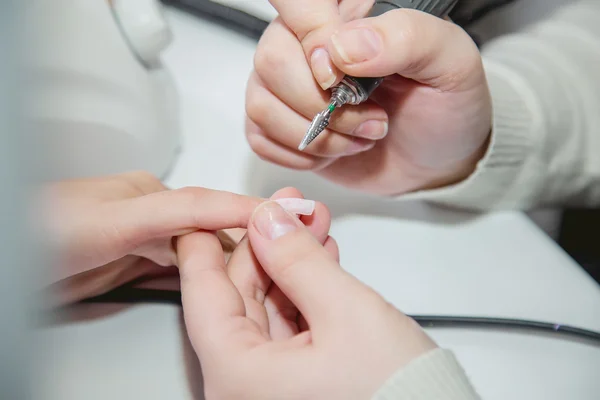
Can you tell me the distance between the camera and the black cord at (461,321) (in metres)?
0.33

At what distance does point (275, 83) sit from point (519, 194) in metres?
0.23

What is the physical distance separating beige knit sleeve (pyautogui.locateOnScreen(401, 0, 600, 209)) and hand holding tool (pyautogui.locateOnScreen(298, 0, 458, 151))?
12 cm

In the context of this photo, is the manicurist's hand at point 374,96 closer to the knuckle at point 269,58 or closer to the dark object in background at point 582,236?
the knuckle at point 269,58

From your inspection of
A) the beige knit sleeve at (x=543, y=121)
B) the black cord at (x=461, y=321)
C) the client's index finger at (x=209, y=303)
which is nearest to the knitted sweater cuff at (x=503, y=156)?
the beige knit sleeve at (x=543, y=121)

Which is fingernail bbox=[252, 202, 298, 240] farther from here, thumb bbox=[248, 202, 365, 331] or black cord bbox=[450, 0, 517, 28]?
black cord bbox=[450, 0, 517, 28]

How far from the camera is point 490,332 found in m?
0.34

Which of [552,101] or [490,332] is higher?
[552,101]

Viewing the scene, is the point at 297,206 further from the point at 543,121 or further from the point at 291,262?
the point at 543,121

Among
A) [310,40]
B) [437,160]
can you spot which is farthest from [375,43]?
[437,160]

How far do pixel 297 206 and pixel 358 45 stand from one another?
0.09m

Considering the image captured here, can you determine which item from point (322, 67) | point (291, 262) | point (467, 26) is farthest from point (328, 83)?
point (467, 26)

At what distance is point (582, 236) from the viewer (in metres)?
0.51

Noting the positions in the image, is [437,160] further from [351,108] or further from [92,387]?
[92,387]

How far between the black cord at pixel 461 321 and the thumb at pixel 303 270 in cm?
11
